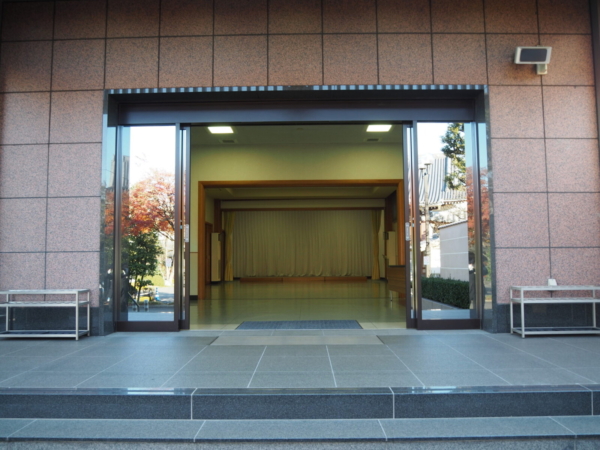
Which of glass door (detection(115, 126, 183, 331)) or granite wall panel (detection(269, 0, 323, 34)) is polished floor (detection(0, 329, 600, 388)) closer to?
glass door (detection(115, 126, 183, 331))

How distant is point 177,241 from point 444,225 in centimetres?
270

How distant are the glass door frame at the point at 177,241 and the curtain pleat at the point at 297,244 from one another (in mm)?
12677

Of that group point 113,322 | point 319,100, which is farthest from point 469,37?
point 113,322

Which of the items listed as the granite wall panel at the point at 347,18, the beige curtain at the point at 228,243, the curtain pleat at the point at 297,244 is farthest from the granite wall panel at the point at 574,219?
the curtain pleat at the point at 297,244

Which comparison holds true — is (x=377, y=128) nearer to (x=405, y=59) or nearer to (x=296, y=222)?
(x=405, y=59)

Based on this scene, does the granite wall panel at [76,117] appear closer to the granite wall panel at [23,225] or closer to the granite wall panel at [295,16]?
the granite wall panel at [23,225]

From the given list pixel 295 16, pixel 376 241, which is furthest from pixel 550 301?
pixel 376 241

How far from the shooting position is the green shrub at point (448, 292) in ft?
15.7

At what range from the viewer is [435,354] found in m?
3.60

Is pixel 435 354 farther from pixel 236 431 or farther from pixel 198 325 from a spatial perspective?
pixel 198 325

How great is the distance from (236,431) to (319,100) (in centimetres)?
343

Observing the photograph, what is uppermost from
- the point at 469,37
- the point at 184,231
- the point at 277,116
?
the point at 469,37

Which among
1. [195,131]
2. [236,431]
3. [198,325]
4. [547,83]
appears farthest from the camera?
→ [195,131]

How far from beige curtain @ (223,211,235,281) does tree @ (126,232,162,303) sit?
11.5 m
